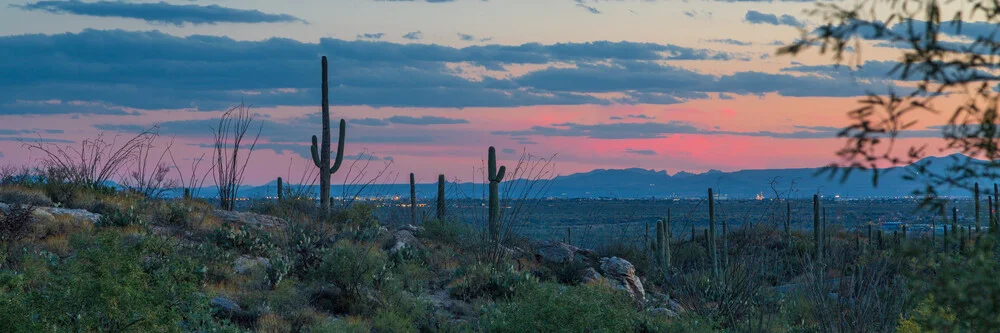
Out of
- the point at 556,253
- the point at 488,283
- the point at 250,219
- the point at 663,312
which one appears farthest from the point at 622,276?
the point at 250,219

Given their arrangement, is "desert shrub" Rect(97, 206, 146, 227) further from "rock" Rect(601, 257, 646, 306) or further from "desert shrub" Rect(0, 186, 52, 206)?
"rock" Rect(601, 257, 646, 306)

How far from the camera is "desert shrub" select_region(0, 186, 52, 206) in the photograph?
16406 mm

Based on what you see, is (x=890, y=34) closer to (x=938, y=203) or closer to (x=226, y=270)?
(x=938, y=203)

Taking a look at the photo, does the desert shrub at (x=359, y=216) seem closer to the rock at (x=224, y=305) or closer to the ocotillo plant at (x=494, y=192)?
the ocotillo plant at (x=494, y=192)

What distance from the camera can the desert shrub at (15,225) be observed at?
547 inches

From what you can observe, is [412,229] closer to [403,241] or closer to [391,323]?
[403,241]

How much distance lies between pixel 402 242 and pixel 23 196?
674 centimetres

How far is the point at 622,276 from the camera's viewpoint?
1852 cm

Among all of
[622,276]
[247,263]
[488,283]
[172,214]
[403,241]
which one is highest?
[172,214]

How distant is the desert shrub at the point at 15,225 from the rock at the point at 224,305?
144 inches

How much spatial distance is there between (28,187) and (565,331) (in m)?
12.6

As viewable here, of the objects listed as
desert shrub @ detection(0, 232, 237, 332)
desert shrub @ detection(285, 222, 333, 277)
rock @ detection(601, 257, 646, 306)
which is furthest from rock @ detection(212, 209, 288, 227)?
desert shrub @ detection(0, 232, 237, 332)

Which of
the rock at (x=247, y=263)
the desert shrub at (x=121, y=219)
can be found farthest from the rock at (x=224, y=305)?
the desert shrub at (x=121, y=219)

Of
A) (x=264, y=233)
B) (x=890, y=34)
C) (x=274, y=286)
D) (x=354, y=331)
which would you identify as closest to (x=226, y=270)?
(x=274, y=286)
